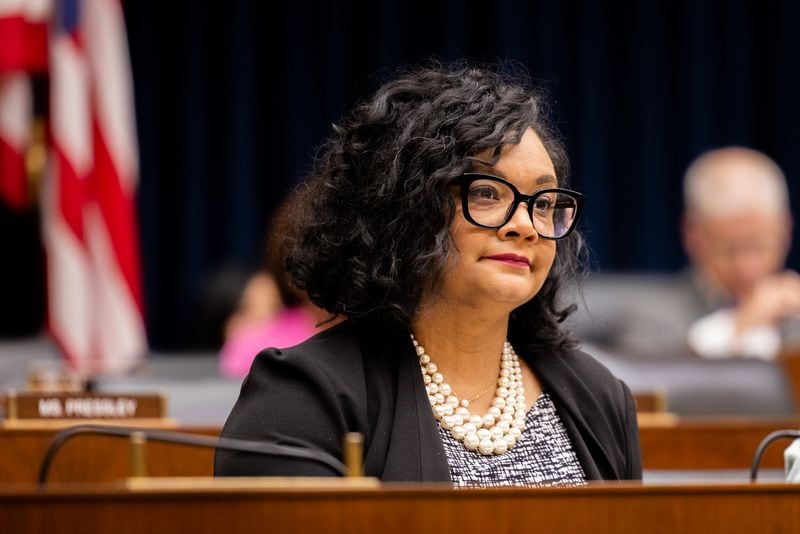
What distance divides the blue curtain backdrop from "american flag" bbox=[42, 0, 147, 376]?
104cm

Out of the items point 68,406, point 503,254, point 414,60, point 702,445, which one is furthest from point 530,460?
point 414,60

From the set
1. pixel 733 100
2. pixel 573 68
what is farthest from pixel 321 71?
pixel 733 100

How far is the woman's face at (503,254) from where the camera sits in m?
2.15

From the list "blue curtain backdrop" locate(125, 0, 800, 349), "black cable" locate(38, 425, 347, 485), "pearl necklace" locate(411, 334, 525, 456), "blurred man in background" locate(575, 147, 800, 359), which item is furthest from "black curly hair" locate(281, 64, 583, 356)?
"blue curtain backdrop" locate(125, 0, 800, 349)

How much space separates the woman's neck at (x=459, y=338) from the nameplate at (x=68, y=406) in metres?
0.77

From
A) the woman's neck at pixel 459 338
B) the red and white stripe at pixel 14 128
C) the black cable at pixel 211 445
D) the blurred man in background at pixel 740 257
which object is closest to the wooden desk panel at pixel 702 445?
the woman's neck at pixel 459 338

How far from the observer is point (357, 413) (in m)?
2.05

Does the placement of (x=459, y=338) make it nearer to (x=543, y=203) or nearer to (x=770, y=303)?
(x=543, y=203)

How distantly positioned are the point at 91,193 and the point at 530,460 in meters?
3.94

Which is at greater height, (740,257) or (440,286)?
(440,286)

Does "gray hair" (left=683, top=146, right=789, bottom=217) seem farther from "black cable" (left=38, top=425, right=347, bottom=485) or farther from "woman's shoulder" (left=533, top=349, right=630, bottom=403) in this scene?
"black cable" (left=38, top=425, right=347, bottom=485)

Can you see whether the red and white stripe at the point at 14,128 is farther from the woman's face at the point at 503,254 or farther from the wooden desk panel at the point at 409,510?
the wooden desk panel at the point at 409,510

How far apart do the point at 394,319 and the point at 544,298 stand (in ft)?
1.20

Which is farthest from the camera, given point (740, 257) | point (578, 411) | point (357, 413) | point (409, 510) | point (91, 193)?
point (91, 193)
